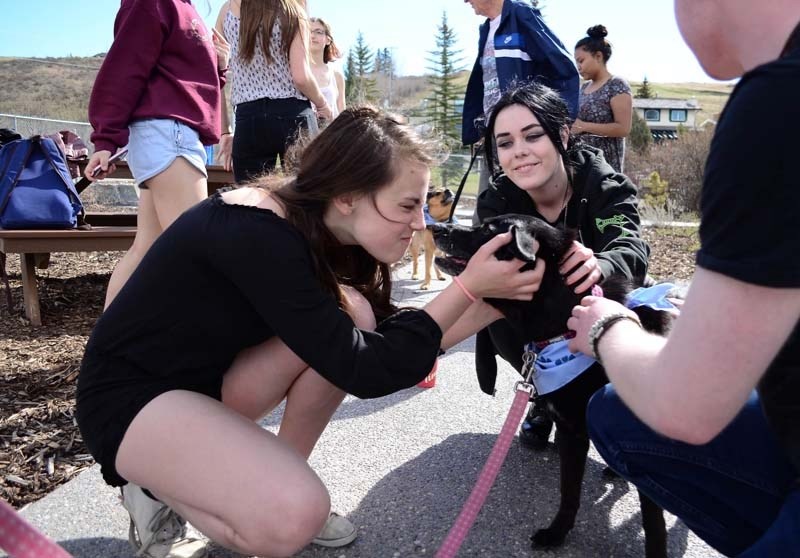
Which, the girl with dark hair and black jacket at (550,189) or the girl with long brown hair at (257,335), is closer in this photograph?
the girl with long brown hair at (257,335)

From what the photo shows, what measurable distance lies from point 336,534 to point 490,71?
3221 mm

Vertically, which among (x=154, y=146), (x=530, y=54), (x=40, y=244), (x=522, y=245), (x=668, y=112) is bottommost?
(x=668, y=112)

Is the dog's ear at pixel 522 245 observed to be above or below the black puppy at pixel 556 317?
above

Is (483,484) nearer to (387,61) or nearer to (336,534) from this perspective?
(336,534)

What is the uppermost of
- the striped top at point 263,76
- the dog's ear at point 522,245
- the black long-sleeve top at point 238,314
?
the striped top at point 263,76

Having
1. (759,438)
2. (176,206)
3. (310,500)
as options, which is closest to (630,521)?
(759,438)

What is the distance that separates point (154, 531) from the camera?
196 centimetres

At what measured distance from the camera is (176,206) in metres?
3.09

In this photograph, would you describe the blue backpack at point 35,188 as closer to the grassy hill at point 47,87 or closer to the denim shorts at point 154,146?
the denim shorts at point 154,146

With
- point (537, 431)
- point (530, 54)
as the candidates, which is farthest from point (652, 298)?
point (530, 54)

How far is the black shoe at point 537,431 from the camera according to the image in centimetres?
282

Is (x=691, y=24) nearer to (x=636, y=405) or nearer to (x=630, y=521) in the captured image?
(x=636, y=405)

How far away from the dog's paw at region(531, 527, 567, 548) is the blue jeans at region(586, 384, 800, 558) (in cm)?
61

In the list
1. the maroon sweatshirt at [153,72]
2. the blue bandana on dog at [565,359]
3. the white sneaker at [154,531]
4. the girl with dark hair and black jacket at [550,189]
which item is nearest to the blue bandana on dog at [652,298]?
the blue bandana on dog at [565,359]
